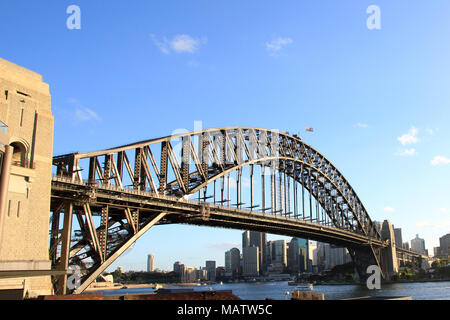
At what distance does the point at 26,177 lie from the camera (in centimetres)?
2741

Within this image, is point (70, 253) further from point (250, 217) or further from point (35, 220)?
point (250, 217)

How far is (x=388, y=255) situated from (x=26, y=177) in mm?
123963

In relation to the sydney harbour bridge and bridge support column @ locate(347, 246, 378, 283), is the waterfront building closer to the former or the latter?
the sydney harbour bridge

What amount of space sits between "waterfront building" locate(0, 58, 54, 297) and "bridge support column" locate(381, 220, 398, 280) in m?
118

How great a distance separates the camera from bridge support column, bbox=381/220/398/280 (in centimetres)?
12950

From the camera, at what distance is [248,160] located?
241 feet

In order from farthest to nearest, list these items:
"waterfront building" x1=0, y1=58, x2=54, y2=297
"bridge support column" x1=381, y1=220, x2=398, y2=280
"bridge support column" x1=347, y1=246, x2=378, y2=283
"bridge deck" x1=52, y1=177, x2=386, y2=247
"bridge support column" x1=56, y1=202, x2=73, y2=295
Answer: "bridge support column" x1=381, y1=220, x2=398, y2=280 → "bridge support column" x1=347, y1=246, x2=378, y2=283 → "bridge deck" x1=52, y1=177, x2=386, y2=247 → "bridge support column" x1=56, y1=202, x2=73, y2=295 → "waterfront building" x1=0, y1=58, x2=54, y2=297

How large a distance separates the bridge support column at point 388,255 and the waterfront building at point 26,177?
118 metres

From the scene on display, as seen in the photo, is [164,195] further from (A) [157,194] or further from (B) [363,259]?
(B) [363,259]

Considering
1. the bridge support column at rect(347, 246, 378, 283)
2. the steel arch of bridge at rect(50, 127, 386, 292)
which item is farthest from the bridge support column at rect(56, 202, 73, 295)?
the bridge support column at rect(347, 246, 378, 283)

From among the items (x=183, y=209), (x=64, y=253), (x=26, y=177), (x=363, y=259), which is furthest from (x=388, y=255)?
(x=26, y=177)

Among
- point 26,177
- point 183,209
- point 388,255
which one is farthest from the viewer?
point 388,255

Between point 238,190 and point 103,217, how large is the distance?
28.0 m

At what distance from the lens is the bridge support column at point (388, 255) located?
129500mm
